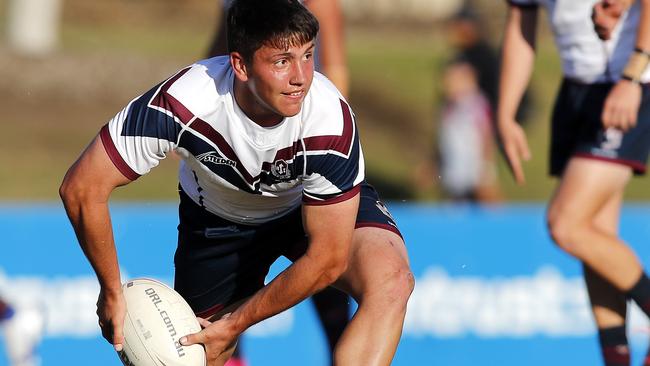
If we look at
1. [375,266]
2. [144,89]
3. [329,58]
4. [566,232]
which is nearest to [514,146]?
[566,232]

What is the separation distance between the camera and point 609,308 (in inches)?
246

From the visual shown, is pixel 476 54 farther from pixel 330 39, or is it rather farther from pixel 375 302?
pixel 375 302

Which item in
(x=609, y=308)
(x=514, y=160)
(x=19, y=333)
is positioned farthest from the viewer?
(x=19, y=333)

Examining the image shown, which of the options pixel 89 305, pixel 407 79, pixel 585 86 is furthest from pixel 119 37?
pixel 585 86

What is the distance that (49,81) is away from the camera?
16812 millimetres

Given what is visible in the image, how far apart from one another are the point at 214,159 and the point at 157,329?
78 centimetres

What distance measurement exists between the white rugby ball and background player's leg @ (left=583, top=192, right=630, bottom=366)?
2256mm

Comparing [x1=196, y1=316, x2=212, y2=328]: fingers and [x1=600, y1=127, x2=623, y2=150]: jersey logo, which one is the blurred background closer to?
[x1=196, y1=316, x2=212, y2=328]: fingers

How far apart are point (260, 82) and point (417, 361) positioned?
4232 millimetres

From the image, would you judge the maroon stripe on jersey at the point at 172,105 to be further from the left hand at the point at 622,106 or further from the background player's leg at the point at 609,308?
the background player's leg at the point at 609,308

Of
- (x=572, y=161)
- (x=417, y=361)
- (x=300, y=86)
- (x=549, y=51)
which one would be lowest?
(x=549, y=51)

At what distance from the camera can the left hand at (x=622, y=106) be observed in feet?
19.3

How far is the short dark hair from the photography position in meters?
4.38

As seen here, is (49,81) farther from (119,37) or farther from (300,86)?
(300,86)
